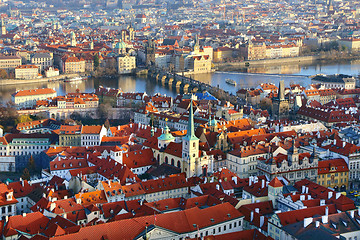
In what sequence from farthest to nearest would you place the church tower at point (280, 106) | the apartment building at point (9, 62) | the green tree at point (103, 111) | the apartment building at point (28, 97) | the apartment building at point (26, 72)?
the apartment building at point (9, 62) < the apartment building at point (26, 72) < the apartment building at point (28, 97) < the green tree at point (103, 111) < the church tower at point (280, 106)

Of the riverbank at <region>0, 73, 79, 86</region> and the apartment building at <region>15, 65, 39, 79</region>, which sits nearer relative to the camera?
the riverbank at <region>0, 73, 79, 86</region>

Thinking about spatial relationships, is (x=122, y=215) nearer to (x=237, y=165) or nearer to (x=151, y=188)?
(x=151, y=188)

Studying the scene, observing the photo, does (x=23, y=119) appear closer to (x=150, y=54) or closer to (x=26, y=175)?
(x=26, y=175)

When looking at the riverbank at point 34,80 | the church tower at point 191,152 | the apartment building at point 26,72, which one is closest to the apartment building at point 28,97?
the riverbank at point 34,80

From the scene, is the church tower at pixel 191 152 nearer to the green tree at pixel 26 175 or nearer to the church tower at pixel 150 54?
the green tree at pixel 26 175

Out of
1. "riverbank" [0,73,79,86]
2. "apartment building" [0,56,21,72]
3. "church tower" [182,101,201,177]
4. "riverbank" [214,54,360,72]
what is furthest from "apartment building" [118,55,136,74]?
"church tower" [182,101,201,177]

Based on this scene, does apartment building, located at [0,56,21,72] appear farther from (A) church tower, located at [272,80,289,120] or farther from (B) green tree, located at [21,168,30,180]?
(B) green tree, located at [21,168,30,180]

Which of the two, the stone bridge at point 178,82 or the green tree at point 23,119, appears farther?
the stone bridge at point 178,82
